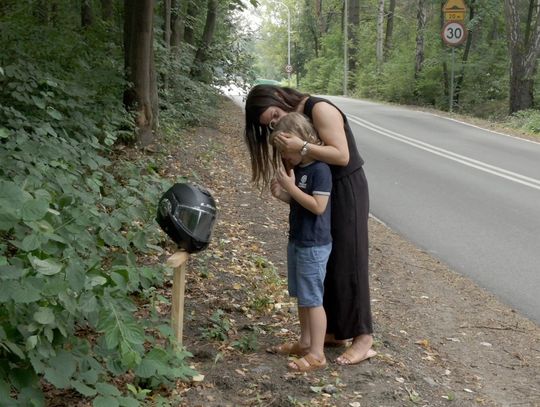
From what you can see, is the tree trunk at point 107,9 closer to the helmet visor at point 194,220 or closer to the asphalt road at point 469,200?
the asphalt road at point 469,200

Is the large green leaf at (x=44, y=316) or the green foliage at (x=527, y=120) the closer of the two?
the large green leaf at (x=44, y=316)

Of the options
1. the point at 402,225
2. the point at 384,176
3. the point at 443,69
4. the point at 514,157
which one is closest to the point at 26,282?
the point at 402,225

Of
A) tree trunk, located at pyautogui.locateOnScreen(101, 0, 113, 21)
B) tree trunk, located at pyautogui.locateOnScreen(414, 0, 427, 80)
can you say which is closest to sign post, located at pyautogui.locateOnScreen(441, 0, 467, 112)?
tree trunk, located at pyautogui.locateOnScreen(414, 0, 427, 80)

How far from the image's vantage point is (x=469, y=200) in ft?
35.3

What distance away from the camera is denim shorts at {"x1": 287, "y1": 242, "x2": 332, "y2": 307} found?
4152 mm

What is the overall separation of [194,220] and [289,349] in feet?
4.31

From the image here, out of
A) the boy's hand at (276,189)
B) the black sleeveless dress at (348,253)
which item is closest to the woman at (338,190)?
the black sleeveless dress at (348,253)

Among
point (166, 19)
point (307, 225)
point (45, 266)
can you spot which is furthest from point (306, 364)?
point (166, 19)

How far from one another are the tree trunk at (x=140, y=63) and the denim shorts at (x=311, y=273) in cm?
640

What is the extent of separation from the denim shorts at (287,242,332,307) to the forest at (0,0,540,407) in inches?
33.6

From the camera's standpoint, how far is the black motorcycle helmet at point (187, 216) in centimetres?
363

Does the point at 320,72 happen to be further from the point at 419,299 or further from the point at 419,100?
the point at 419,299

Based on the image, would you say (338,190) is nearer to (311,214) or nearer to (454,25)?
(311,214)

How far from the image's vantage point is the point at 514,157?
48.7 feet
